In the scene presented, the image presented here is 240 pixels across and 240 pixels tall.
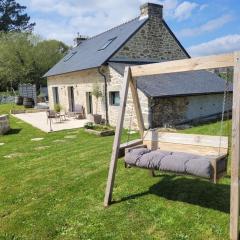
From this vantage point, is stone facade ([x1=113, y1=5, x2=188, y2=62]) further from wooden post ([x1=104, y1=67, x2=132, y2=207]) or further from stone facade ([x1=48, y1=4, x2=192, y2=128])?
wooden post ([x1=104, y1=67, x2=132, y2=207])

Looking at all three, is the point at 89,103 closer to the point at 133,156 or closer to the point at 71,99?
the point at 71,99

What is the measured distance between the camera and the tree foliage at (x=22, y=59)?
34.8m

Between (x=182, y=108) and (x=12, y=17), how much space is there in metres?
47.4

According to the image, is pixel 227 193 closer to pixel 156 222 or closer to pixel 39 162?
pixel 156 222

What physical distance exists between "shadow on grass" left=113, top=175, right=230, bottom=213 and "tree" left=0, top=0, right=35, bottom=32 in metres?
51.8

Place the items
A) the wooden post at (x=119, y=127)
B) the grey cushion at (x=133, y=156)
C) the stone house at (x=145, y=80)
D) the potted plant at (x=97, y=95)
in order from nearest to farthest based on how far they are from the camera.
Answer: the grey cushion at (x=133, y=156)
the wooden post at (x=119, y=127)
the stone house at (x=145, y=80)
the potted plant at (x=97, y=95)

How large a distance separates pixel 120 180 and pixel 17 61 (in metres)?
31.9

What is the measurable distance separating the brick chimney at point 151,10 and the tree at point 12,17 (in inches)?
1550

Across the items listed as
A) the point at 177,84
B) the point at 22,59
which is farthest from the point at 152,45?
the point at 22,59

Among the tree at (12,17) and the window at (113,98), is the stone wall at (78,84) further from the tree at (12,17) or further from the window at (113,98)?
the tree at (12,17)

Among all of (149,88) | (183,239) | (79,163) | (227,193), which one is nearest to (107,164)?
(79,163)

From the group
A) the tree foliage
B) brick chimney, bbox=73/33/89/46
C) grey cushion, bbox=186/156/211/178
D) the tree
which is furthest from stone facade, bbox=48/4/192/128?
the tree

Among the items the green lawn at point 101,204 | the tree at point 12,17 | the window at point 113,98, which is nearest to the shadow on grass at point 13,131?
the window at point 113,98

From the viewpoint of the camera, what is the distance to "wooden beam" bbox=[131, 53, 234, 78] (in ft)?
13.8
